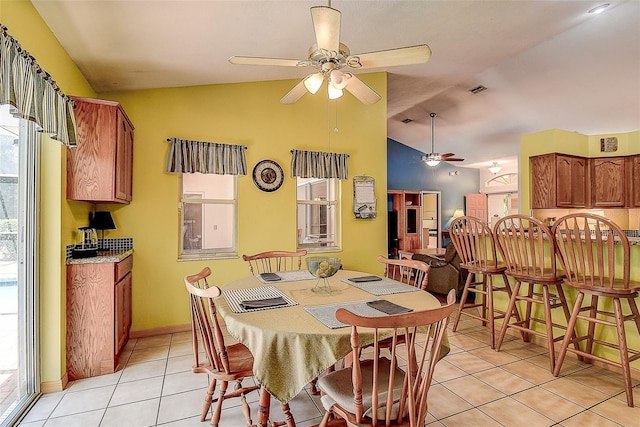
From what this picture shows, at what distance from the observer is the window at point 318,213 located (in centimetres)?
430

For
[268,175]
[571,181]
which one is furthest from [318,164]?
[571,181]

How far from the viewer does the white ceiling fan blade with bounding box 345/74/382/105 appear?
7.80 feet

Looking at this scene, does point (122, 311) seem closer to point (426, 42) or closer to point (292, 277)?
point (292, 277)

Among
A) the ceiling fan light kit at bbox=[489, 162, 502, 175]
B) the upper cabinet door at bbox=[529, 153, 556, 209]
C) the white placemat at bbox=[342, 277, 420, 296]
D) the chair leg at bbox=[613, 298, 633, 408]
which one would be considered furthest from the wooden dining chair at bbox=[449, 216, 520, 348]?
the ceiling fan light kit at bbox=[489, 162, 502, 175]

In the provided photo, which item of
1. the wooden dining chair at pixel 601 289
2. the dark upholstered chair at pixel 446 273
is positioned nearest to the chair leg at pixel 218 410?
the wooden dining chair at pixel 601 289

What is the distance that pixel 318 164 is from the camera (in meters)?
4.15

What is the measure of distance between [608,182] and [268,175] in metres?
5.68

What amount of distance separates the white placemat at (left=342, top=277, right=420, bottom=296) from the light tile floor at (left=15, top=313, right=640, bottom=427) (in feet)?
2.60

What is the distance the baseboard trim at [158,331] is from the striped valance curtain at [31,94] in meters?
2.06

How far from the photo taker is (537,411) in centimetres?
217

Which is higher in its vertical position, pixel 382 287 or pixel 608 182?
pixel 608 182

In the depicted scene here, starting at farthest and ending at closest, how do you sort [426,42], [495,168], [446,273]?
[495,168], [446,273], [426,42]

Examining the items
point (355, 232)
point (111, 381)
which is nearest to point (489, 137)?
point (355, 232)

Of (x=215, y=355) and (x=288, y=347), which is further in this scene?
(x=215, y=355)
